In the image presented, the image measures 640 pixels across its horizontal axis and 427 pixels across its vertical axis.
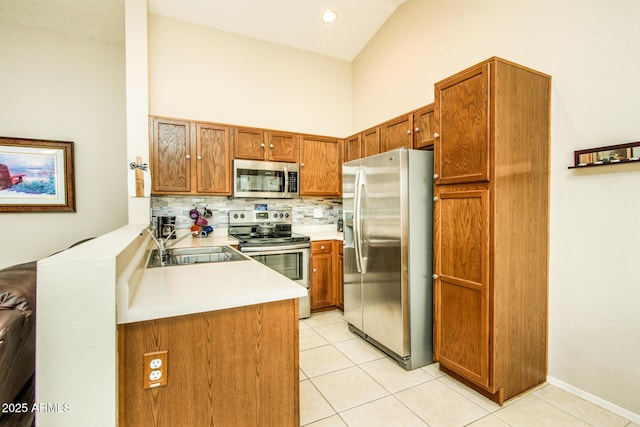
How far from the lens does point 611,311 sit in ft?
6.15

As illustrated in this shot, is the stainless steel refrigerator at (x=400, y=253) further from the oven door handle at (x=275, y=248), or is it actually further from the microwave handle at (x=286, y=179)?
the microwave handle at (x=286, y=179)

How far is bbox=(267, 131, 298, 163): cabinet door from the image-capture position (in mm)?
3615

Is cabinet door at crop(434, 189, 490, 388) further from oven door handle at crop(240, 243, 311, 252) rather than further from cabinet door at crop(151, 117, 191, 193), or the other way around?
cabinet door at crop(151, 117, 191, 193)

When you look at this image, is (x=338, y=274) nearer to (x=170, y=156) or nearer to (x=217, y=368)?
(x=170, y=156)

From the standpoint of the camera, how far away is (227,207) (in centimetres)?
372

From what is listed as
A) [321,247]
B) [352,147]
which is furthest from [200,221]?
[352,147]

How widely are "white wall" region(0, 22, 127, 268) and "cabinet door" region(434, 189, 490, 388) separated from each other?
355 cm

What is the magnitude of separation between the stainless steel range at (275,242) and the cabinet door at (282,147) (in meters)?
0.72

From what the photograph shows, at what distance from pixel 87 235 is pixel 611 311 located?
4769 millimetres

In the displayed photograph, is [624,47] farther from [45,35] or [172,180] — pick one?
[45,35]

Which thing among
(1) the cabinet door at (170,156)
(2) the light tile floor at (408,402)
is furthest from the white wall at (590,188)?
(1) the cabinet door at (170,156)

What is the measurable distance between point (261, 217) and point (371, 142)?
167 cm

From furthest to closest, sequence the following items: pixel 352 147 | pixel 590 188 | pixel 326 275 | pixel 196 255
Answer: pixel 352 147
pixel 326 275
pixel 196 255
pixel 590 188

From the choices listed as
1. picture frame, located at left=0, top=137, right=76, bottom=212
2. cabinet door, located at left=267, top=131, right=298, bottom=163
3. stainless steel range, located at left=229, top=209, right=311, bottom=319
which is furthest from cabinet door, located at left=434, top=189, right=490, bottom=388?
picture frame, located at left=0, top=137, right=76, bottom=212
